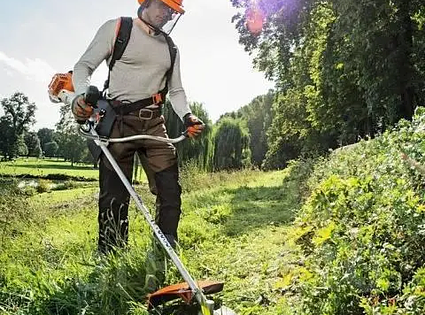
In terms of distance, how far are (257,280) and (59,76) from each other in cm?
223

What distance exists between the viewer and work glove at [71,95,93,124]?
3.71 m

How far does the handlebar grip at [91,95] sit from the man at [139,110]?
17.8 inches

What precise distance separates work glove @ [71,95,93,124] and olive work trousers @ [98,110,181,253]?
0.47 metres

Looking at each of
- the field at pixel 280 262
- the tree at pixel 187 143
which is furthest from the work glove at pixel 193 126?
the tree at pixel 187 143

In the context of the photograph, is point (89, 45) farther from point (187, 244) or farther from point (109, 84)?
point (187, 244)

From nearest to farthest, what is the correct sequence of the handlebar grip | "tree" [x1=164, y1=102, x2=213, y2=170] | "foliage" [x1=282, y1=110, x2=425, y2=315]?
"foliage" [x1=282, y1=110, x2=425, y2=315]
the handlebar grip
"tree" [x1=164, y1=102, x2=213, y2=170]

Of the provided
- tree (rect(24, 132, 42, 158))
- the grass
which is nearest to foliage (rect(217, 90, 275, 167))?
tree (rect(24, 132, 42, 158))

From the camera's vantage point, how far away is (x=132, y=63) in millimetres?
4215

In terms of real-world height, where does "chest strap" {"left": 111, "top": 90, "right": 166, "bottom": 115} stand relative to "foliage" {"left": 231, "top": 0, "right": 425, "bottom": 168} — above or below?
below

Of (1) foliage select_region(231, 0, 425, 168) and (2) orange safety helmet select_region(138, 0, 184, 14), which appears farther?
(1) foliage select_region(231, 0, 425, 168)

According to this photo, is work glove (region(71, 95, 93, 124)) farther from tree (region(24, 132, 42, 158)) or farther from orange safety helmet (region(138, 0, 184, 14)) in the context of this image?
tree (region(24, 132, 42, 158))

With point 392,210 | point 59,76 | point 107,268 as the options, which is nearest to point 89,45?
point 59,76

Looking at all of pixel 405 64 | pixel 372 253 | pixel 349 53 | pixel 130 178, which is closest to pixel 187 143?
pixel 349 53

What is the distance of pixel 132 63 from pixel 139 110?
38 centimetres
